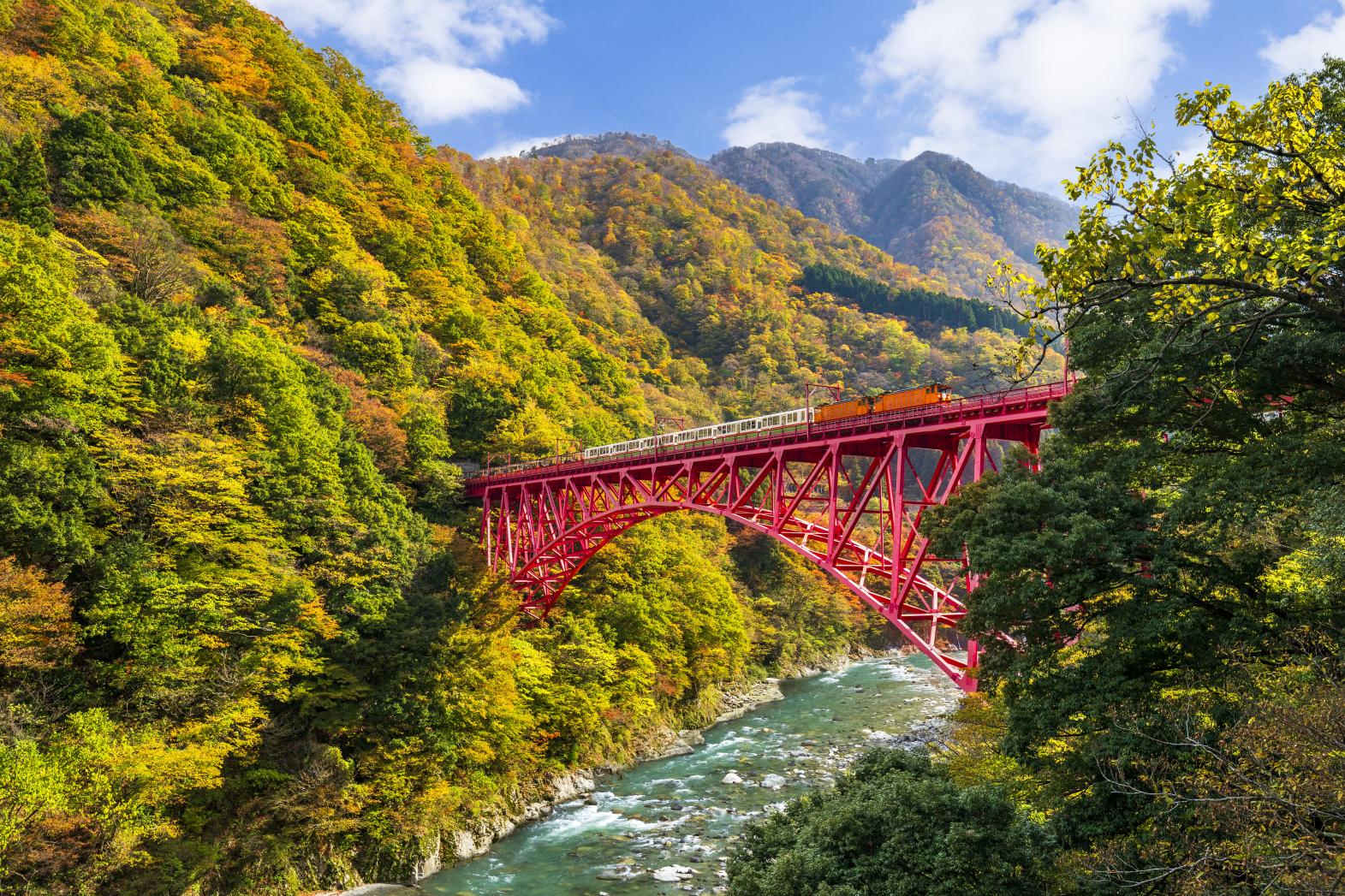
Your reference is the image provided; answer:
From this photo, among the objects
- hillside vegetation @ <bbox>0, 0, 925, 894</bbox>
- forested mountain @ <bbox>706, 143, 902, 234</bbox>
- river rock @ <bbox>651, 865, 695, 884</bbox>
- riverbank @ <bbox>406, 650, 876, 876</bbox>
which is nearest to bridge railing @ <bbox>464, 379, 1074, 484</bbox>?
hillside vegetation @ <bbox>0, 0, 925, 894</bbox>

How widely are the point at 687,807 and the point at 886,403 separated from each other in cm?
1319

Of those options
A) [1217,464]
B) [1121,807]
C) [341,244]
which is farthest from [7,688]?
[341,244]

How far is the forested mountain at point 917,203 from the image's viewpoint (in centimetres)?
14488

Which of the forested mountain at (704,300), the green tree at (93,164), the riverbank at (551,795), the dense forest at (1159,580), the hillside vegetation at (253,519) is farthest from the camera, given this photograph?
the forested mountain at (704,300)

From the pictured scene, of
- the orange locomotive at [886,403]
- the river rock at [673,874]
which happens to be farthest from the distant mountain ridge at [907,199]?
the river rock at [673,874]

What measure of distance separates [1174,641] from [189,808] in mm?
17434

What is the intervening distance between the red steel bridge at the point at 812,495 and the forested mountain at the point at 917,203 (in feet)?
414

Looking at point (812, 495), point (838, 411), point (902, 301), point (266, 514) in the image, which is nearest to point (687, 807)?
point (812, 495)

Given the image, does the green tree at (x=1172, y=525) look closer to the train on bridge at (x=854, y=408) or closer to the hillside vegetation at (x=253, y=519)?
the train on bridge at (x=854, y=408)

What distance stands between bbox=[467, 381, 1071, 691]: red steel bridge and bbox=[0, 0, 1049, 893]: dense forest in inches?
79.6

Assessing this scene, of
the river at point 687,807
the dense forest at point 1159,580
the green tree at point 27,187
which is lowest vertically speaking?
the river at point 687,807

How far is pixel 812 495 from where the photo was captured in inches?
914

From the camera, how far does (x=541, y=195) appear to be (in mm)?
86062

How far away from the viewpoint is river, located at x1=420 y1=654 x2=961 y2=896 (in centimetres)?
1631
